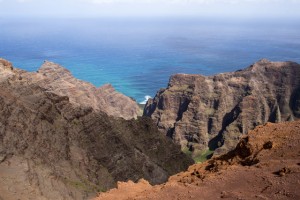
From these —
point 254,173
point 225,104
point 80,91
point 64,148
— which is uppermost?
point 254,173

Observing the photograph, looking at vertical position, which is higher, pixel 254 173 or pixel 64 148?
pixel 254 173

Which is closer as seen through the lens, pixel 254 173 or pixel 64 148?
pixel 254 173

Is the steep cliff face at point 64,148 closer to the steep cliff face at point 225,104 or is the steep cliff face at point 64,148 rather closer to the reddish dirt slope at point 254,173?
the reddish dirt slope at point 254,173

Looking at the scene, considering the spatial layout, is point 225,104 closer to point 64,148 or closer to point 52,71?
point 52,71

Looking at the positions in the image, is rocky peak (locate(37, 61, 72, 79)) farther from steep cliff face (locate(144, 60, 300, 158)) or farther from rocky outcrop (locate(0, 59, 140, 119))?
steep cliff face (locate(144, 60, 300, 158))

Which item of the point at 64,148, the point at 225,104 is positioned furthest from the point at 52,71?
the point at 64,148

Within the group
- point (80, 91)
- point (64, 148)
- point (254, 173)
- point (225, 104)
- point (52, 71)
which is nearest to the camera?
point (254, 173)

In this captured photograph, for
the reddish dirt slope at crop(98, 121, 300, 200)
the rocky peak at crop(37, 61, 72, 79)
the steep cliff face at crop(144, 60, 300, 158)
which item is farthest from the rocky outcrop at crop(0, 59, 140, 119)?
the reddish dirt slope at crop(98, 121, 300, 200)

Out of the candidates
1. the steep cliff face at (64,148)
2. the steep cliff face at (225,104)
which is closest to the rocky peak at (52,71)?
the steep cliff face at (225,104)
